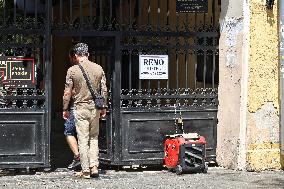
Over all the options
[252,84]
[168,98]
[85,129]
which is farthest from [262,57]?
[85,129]

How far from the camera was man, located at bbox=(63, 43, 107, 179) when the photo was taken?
28.4 ft

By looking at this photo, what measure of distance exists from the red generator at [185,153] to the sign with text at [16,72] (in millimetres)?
2263

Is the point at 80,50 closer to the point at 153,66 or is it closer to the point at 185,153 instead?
the point at 153,66

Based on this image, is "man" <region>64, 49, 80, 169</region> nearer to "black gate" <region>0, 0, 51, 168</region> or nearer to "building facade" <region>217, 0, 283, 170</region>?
"black gate" <region>0, 0, 51, 168</region>

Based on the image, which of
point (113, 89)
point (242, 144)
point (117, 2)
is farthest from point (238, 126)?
point (117, 2)

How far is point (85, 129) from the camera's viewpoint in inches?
341

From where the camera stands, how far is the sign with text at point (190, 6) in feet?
32.1

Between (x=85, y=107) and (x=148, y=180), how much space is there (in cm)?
136

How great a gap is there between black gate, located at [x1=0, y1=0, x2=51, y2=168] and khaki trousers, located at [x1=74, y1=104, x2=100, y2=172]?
Answer: 66cm

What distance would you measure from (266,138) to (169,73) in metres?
1.79

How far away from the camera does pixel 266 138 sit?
31.2ft

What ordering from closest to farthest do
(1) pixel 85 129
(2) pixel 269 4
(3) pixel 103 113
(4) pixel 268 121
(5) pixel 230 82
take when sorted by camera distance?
1. (1) pixel 85 129
2. (3) pixel 103 113
3. (2) pixel 269 4
4. (4) pixel 268 121
5. (5) pixel 230 82

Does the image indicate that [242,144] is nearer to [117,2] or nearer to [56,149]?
[117,2]

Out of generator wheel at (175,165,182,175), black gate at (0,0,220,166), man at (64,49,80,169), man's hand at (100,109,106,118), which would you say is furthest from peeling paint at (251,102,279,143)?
man at (64,49,80,169)
